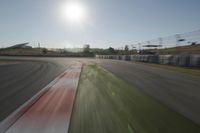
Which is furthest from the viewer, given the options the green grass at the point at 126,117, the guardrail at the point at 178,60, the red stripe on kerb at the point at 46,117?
the guardrail at the point at 178,60

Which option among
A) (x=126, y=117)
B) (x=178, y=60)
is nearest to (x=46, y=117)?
(x=126, y=117)

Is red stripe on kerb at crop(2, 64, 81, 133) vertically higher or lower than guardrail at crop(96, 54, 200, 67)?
lower

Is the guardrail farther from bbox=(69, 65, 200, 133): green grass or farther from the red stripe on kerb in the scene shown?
the red stripe on kerb

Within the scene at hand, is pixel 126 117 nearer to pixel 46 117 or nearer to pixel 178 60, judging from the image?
pixel 46 117

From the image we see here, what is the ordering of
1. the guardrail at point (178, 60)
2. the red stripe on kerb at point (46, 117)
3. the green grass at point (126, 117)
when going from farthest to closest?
the guardrail at point (178, 60), the red stripe on kerb at point (46, 117), the green grass at point (126, 117)

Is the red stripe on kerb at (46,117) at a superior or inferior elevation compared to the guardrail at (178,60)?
inferior

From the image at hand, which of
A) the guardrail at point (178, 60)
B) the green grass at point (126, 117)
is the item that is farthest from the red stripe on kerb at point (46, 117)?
the guardrail at point (178, 60)

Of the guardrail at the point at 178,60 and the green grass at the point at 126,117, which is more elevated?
the guardrail at the point at 178,60

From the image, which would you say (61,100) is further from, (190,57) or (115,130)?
(190,57)

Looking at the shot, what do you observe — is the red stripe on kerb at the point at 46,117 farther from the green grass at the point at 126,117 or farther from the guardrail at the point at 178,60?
the guardrail at the point at 178,60

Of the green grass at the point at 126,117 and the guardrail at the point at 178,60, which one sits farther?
the guardrail at the point at 178,60

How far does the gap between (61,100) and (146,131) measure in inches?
142

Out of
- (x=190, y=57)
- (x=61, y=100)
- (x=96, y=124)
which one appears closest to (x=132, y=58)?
(x=190, y=57)

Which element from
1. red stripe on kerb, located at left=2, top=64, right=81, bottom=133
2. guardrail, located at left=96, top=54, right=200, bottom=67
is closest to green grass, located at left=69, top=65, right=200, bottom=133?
red stripe on kerb, located at left=2, top=64, right=81, bottom=133
